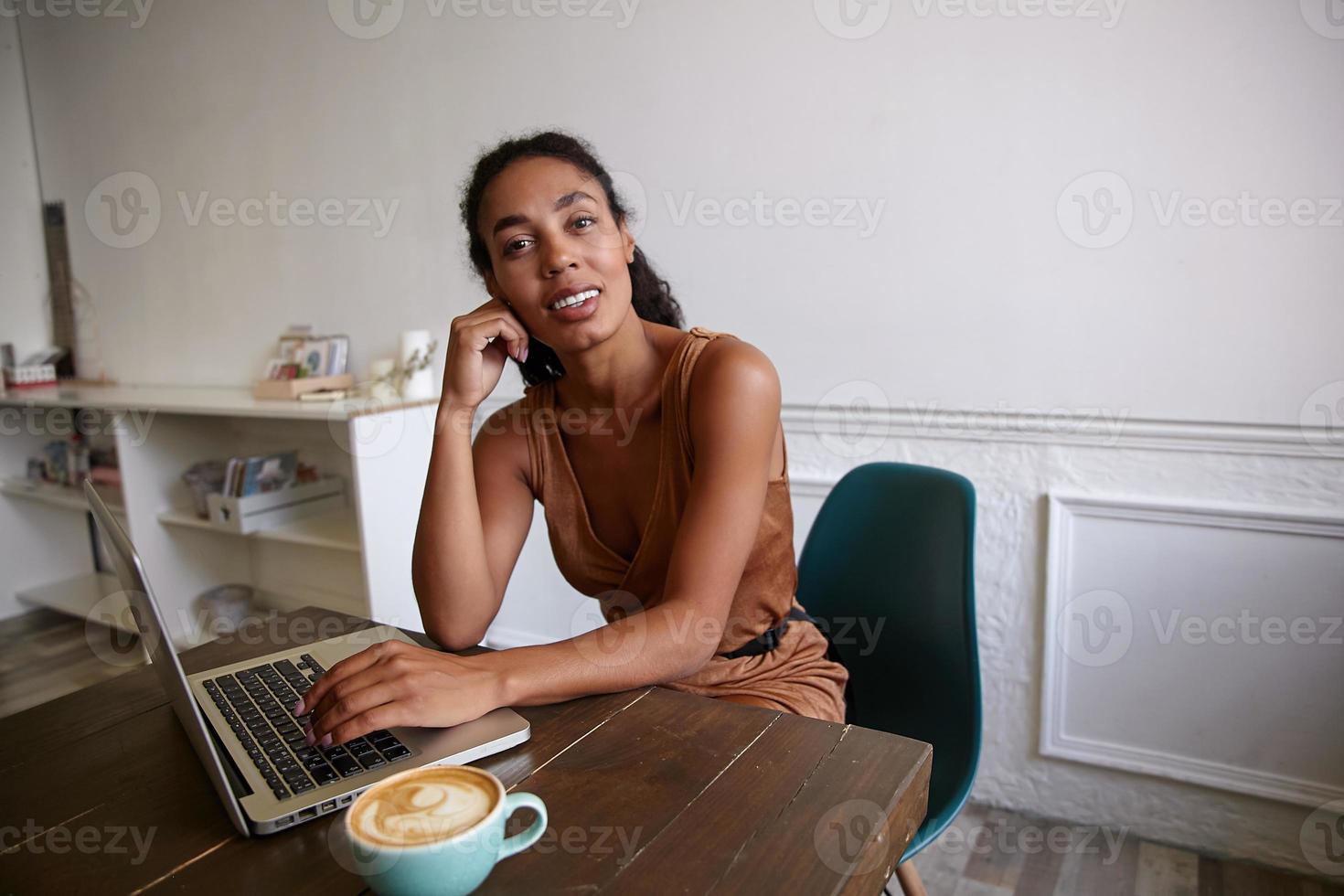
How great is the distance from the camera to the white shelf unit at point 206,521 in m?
2.64

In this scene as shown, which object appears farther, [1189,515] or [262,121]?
[262,121]

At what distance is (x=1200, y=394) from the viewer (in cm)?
184

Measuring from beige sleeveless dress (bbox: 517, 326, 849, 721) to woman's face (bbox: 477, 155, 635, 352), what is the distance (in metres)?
0.15

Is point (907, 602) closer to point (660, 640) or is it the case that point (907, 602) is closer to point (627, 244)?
point (660, 640)

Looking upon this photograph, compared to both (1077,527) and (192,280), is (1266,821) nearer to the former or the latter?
(1077,527)

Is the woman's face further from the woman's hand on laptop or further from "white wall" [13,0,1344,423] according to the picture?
"white wall" [13,0,1344,423]

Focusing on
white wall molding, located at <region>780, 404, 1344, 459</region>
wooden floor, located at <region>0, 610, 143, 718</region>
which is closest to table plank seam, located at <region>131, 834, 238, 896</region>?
white wall molding, located at <region>780, 404, 1344, 459</region>

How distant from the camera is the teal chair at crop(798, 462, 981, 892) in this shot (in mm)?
1396

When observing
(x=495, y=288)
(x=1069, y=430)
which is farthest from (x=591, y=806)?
(x=1069, y=430)

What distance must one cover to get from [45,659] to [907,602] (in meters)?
3.39

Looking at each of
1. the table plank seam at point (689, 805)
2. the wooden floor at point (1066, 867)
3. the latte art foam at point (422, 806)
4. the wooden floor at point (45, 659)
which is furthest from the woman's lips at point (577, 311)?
the wooden floor at point (45, 659)

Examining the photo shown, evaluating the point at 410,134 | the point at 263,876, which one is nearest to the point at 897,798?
the point at 263,876

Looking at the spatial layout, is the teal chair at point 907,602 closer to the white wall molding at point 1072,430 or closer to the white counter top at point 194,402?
the white wall molding at point 1072,430

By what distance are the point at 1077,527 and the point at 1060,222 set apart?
672 millimetres
